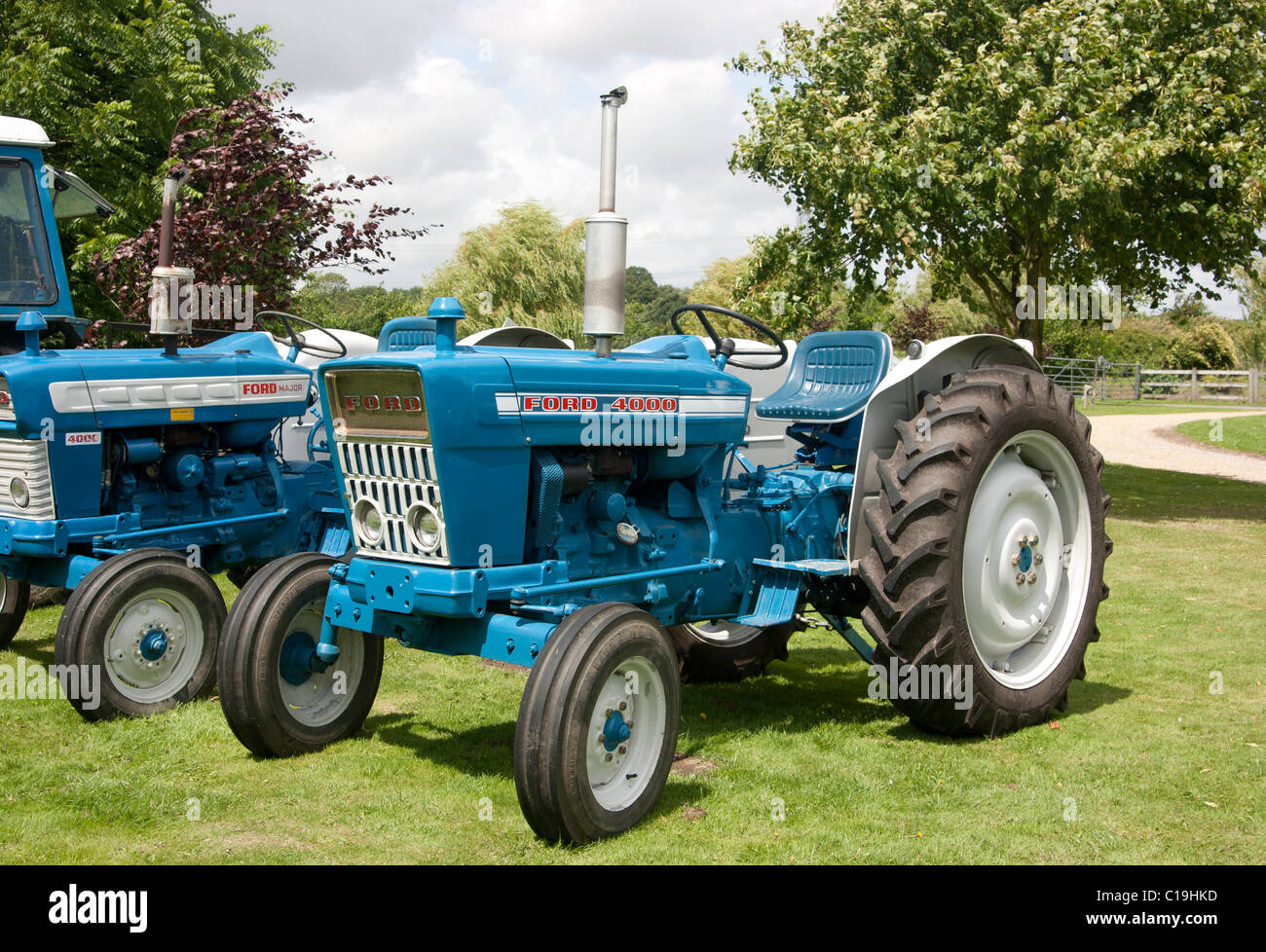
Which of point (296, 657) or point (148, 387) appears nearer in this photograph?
point (296, 657)

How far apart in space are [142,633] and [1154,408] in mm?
36664

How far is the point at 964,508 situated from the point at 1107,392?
134 ft

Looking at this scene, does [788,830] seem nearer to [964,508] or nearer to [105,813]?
[964,508]

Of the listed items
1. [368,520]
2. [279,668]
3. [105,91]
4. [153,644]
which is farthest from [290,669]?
[105,91]

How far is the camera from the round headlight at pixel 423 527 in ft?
13.4

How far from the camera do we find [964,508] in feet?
16.0

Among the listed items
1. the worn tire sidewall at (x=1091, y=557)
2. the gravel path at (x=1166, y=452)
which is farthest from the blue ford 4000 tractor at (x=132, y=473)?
the gravel path at (x=1166, y=452)

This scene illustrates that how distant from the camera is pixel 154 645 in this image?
217 inches

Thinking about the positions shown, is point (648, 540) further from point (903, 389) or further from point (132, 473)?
point (132, 473)

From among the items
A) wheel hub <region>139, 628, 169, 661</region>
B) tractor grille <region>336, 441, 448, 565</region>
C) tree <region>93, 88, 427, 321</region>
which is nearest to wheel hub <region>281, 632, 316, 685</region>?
tractor grille <region>336, 441, 448, 565</region>

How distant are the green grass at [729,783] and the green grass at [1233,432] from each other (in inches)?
684

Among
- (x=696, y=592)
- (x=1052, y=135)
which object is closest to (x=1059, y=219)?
(x=1052, y=135)

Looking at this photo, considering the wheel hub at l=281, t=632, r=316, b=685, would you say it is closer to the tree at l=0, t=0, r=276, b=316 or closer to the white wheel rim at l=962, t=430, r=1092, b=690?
the white wheel rim at l=962, t=430, r=1092, b=690

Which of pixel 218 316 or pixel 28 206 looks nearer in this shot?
pixel 28 206
